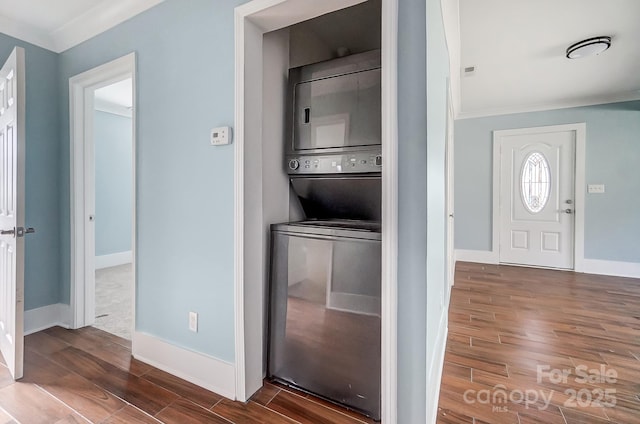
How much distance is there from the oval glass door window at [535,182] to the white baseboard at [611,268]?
0.99 metres

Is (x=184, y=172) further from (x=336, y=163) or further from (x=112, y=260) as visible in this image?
(x=112, y=260)

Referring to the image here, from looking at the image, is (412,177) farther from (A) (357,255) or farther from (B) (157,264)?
(B) (157,264)

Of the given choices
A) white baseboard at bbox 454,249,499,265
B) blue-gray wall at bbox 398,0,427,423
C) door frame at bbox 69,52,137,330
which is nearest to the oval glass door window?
white baseboard at bbox 454,249,499,265

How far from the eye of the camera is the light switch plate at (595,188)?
4.27 m

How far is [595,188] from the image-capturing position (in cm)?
429

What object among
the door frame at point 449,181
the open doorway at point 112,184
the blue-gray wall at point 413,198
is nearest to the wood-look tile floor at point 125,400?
the blue-gray wall at point 413,198

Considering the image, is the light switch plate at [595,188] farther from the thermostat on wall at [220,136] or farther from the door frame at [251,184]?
the thermostat on wall at [220,136]

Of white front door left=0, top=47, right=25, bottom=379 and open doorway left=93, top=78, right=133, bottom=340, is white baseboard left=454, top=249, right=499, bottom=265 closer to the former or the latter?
open doorway left=93, top=78, right=133, bottom=340

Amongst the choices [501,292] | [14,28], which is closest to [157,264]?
[14,28]

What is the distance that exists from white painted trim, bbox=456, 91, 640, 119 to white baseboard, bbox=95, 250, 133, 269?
5921 mm

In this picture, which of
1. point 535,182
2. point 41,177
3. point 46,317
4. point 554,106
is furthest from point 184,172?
point 554,106

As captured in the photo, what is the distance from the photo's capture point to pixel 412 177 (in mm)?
1254

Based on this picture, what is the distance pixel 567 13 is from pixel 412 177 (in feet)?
7.68

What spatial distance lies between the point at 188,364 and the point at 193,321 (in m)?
0.26
